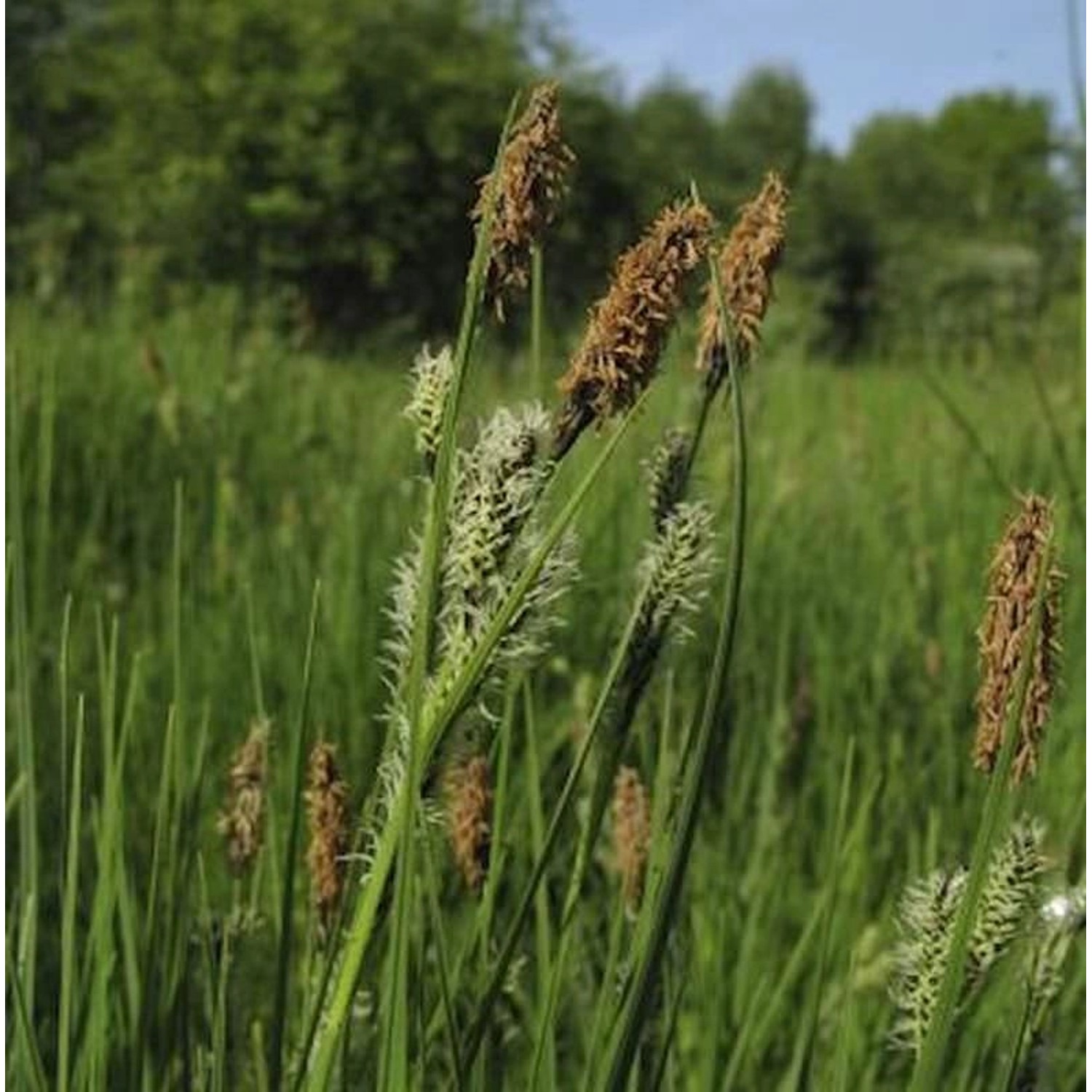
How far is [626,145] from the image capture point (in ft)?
43.5

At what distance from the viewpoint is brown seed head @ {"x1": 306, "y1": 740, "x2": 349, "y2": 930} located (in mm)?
463

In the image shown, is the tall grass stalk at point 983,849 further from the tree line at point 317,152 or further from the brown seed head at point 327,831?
the tree line at point 317,152

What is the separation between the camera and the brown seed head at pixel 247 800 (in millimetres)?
568

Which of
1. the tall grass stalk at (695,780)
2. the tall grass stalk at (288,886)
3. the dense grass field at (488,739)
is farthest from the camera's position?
the dense grass field at (488,739)

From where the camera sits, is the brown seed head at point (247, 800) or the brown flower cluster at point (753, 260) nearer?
the brown flower cluster at point (753, 260)

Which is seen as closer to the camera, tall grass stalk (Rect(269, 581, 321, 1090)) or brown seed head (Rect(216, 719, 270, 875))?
tall grass stalk (Rect(269, 581, 321, 1090))

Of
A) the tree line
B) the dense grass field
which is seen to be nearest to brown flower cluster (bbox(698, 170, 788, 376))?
the dense grass field

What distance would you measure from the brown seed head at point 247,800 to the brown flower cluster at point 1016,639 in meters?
0.25

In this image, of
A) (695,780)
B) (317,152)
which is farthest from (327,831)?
(317,152)

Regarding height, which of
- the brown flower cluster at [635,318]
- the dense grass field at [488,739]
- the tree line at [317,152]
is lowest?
the dense grass field at [488,739]

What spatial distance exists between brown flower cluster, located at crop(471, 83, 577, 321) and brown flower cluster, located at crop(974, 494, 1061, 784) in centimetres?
11

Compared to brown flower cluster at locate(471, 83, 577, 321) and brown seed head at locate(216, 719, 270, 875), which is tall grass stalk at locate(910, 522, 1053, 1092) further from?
brown seed head at locate(216, 719, 270, 875)

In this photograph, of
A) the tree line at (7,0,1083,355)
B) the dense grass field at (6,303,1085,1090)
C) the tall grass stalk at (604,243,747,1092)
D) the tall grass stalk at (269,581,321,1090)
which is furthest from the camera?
the tree line at (7,0,1083,355)

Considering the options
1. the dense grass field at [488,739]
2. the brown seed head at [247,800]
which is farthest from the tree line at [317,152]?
the brown seed head at [247,800]
